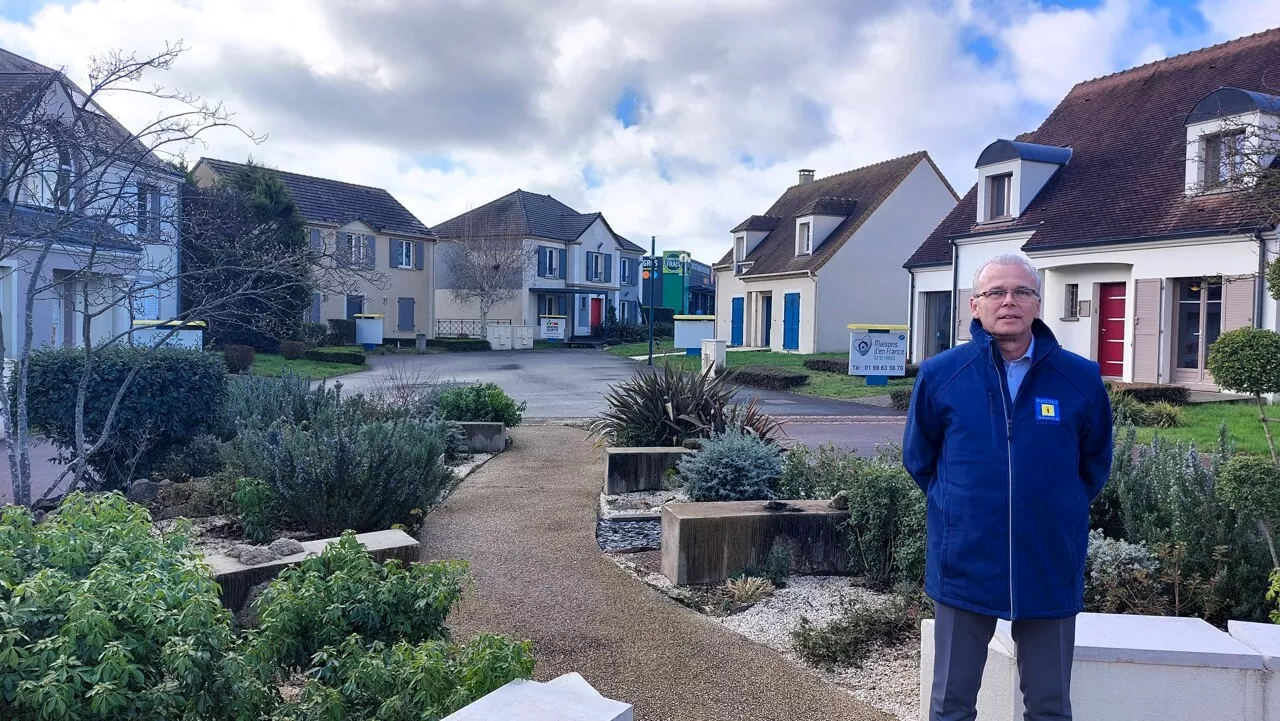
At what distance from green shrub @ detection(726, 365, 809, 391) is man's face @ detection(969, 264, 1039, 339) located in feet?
59.5

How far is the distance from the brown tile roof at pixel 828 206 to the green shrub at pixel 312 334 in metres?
16.4

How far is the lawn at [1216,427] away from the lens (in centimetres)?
1134

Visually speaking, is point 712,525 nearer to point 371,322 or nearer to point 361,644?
point 361,644

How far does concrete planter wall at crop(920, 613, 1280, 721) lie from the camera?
3336mm

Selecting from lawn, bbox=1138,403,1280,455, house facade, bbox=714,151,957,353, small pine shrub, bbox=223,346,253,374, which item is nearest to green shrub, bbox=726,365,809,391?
lawn, bbox=1138,403,1280,455

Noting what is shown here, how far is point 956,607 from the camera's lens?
3008 millimetres

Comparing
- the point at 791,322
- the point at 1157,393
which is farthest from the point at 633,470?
the point at 791,322

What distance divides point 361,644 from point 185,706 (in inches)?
26.2

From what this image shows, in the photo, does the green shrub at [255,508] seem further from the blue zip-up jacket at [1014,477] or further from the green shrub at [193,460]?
the blue zip-up jacket at [1014,477]

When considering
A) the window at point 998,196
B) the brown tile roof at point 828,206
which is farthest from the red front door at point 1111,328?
the brown tile roof at point 828,206

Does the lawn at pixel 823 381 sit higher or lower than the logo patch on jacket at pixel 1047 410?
lower

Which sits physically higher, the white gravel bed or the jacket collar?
the jacket collar

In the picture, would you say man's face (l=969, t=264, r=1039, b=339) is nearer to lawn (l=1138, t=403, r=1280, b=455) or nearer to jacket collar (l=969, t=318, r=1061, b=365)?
jacket collar (l=969, t=318, r=1061, b=365)

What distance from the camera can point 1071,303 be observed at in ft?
69.3
